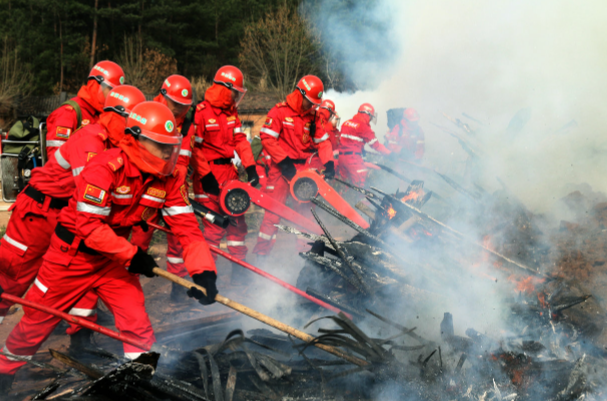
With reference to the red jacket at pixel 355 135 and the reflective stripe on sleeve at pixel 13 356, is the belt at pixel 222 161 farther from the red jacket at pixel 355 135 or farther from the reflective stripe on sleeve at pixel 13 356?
the red jacket at pixel 355 135

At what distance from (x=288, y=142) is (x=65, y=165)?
135 inches

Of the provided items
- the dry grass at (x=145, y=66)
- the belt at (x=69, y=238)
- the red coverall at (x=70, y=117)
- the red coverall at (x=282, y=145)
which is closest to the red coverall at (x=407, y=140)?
the red coverall at (x=282, y=145)

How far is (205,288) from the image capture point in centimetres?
314

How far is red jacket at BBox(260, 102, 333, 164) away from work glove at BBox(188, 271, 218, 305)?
3336mm

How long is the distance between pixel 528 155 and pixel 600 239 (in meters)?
1.57

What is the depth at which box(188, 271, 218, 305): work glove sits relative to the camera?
3096mm

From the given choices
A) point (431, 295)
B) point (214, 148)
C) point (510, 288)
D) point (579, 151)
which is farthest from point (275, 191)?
point (579, 151)

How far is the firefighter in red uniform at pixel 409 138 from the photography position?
1045 cm

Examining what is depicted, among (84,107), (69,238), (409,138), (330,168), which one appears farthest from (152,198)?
(409,138)

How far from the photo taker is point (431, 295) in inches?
162

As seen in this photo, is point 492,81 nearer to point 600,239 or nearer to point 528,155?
point 528,155

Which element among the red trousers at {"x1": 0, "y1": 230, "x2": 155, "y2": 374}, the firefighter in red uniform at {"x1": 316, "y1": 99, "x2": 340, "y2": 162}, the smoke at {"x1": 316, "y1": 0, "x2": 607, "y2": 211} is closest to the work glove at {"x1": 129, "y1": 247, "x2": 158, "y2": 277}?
the red trousers at {"x1": 0, "y1": 230, "x2": 155, "y2": 374}

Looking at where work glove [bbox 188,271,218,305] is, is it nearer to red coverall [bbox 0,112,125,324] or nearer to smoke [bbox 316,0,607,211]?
red coverall [bbox 0,112,125,324]

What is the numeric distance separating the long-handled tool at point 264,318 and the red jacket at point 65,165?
1.24 metres
